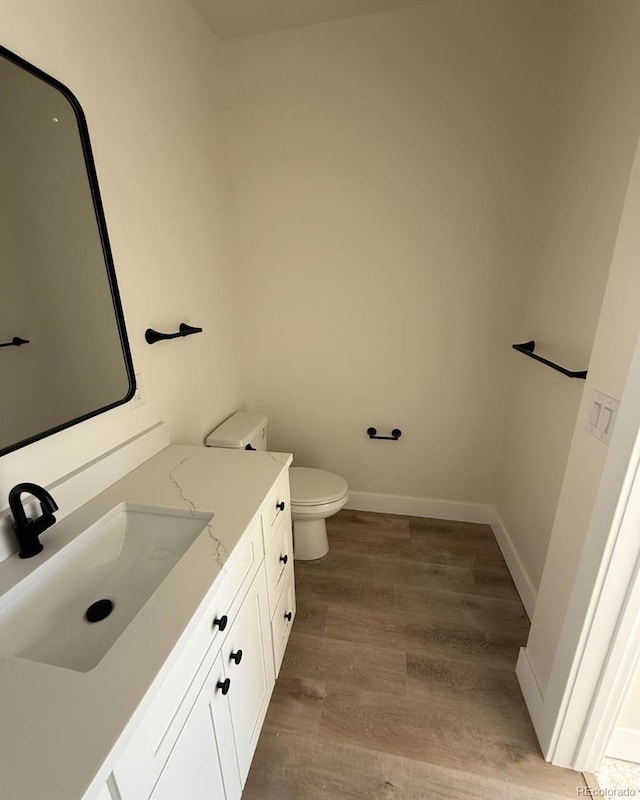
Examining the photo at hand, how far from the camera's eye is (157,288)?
1.44 m

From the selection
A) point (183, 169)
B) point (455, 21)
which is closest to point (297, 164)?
point (183, 169)

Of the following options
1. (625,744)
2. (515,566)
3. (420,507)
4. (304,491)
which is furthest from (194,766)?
(420,507)

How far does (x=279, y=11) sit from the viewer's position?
166 cm

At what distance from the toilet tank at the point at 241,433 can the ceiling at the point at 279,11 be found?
1.89 metres

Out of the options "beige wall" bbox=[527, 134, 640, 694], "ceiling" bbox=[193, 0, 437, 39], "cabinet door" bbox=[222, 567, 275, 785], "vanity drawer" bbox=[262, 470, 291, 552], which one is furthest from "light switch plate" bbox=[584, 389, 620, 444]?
"ceiling" bbox=[193, 0, 437, 39]

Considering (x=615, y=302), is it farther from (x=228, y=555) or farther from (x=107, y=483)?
(x=107, y=483)

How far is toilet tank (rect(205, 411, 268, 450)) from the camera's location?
1.80m

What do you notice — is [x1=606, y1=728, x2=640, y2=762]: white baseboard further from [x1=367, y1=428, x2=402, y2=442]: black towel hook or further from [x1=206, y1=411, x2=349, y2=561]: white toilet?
[x1=367, y1=428, x2=402, y2=442]: black towel hook

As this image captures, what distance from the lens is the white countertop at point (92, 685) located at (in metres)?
0.49

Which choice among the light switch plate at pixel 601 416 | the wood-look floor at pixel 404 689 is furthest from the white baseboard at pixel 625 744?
the light switch plate at pixel 601 416

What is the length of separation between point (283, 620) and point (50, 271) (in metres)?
1.47

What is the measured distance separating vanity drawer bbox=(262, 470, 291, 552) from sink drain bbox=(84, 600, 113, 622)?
437mm

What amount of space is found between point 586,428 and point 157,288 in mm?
1552

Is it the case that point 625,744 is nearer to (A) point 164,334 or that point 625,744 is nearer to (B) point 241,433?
(B) point 241,433
